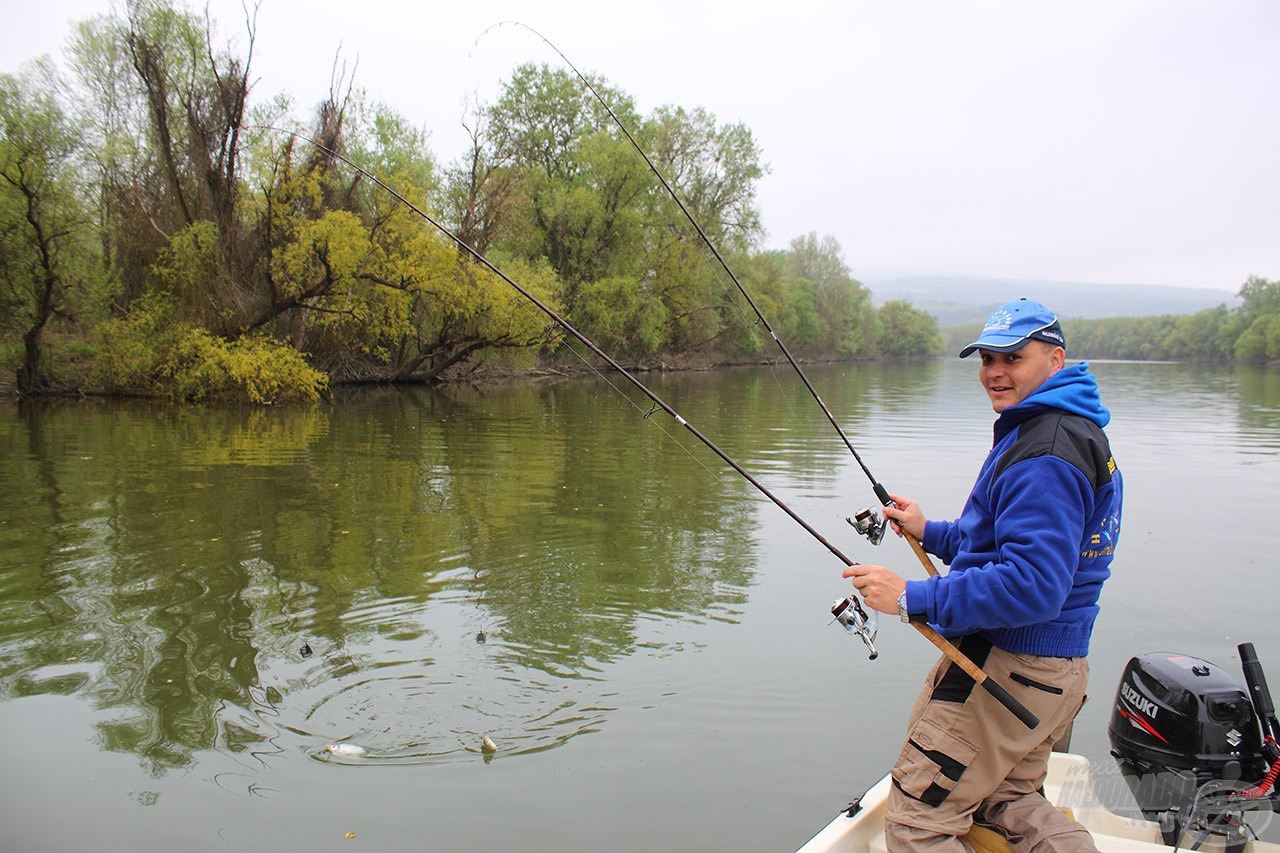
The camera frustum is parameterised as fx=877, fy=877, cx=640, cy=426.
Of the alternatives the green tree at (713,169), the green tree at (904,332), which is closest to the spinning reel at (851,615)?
the green tree at (713,169)

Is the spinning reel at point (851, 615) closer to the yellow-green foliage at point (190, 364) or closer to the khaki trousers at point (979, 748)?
the khaki trousers at point (979, 748)

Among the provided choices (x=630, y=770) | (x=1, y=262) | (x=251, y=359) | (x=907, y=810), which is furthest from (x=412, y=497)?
(x=1, y=262)

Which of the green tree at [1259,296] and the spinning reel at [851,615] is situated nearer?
the spinning reel at [851,615]

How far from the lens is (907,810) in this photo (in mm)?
2561

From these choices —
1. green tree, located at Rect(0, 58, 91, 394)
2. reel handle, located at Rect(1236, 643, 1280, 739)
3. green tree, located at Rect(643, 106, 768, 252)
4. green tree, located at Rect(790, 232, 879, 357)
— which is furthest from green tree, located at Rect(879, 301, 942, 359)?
reel handle, located at Rect(1236, 643, 1280, 739)

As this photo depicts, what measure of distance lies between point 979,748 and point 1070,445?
90cm

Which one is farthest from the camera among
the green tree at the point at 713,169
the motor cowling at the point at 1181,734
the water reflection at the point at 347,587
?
the green tree at the point at 713,169

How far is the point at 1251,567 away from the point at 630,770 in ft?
21.7

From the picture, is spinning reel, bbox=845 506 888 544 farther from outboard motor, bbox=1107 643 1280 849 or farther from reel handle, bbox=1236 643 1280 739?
reel handle, bbox=1236 643 1280 739

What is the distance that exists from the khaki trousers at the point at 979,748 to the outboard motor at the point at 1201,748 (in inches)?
31.9

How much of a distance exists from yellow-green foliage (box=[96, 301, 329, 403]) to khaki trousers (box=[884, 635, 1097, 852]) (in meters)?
21.5

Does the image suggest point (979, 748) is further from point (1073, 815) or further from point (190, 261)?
point (190, 261)

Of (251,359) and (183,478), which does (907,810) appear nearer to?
(183,478)

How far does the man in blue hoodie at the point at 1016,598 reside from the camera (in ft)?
7.61
